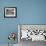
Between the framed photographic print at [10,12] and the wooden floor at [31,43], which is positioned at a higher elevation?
the framed photographic print at [10,12]

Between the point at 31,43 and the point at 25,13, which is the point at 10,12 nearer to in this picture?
the point at 25,13

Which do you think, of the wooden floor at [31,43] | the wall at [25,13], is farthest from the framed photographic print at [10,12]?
the wooden floor at [31,43]

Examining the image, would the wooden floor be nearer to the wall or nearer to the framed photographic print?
the wall

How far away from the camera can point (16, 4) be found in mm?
4766

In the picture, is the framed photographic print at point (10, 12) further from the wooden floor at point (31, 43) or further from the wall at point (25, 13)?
the wooden floor at point (31, 43)

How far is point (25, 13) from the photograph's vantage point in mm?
4766

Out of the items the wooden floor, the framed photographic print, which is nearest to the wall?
the framed photographic print

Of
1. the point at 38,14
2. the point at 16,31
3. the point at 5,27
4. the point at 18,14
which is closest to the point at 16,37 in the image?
the point at 16,31

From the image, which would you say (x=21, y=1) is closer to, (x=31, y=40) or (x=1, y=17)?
(x=1, y=17)

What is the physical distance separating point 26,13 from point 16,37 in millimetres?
908

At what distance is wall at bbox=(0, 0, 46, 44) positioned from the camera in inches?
187

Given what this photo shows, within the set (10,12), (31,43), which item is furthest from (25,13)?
(31,43)

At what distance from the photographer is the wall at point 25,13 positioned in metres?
4.75

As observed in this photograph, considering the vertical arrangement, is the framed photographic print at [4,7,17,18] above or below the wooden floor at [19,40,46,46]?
above
